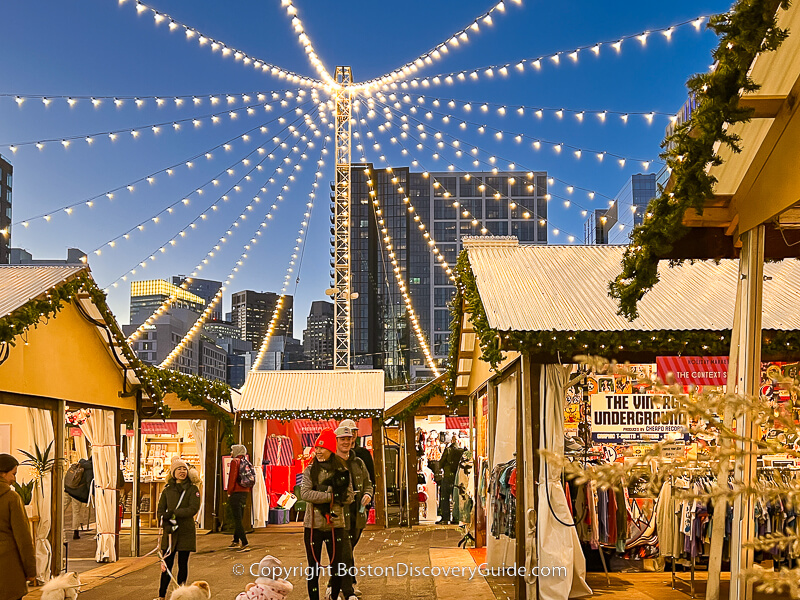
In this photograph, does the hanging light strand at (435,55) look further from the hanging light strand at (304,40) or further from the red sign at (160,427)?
the red sign at (160,427)

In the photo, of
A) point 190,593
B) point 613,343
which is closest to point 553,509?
point 613,343

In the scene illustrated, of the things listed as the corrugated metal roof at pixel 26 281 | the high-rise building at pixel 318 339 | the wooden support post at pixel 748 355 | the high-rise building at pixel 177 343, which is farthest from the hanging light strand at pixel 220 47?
the high-rise building at pixel 318 339

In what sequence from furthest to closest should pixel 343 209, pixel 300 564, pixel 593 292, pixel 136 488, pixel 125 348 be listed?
pixel 343 209 < pixel 136 488 < pixel 125 348 < pixel 300 564 < pixel 593 292

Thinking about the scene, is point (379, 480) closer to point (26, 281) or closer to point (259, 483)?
point (259, 483)

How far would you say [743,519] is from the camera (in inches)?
154

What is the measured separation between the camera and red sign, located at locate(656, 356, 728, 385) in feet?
22.7

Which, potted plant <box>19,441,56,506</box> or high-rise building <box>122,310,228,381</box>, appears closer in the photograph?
potted plant <box>19,441,56,506</box>

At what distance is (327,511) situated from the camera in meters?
6.70

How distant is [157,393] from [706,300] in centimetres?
704

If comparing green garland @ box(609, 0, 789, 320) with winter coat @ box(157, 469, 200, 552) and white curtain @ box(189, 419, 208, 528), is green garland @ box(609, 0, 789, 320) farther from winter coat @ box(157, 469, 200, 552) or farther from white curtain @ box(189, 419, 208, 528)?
white curtain @ box(189, 419, 208, 528)

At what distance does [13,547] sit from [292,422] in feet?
31.3

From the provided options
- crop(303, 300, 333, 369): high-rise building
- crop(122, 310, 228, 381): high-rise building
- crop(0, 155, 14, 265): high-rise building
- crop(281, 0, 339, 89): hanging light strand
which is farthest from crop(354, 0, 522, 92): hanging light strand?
crop(303, 300, 333, 369): high-rise building

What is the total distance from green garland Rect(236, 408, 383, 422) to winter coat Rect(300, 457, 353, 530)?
7267 millimetres

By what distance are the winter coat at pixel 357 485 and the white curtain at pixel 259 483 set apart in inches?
300
